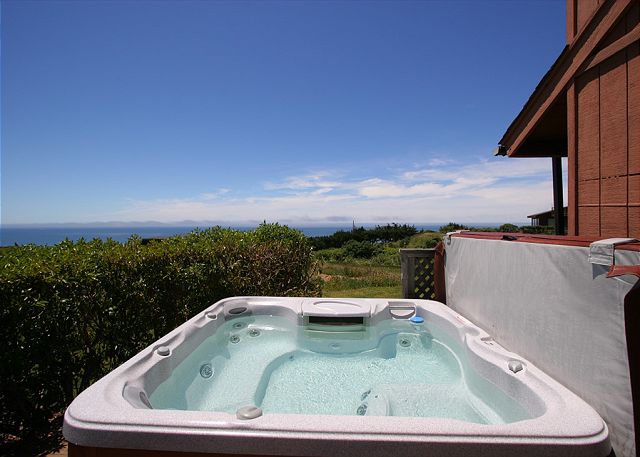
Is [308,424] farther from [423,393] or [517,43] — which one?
[517,43]

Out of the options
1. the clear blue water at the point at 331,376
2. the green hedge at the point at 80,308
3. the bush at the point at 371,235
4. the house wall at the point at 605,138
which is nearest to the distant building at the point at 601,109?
the house wall at the point at 605,138

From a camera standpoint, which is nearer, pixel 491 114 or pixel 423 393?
pixel 423 393

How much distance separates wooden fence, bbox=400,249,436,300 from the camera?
193 inches

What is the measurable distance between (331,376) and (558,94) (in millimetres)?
3943

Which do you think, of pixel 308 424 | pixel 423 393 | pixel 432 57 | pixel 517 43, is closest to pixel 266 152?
pixel 432 57

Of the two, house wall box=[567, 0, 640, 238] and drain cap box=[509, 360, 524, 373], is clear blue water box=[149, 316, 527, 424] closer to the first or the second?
drain cap box=[509, 360, 524, 373]

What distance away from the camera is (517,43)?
585cm

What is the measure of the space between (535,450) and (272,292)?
186 inches

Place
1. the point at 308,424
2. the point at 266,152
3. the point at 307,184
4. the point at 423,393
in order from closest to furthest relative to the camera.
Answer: the point at 308,424 → the point at 423,393 → the point at 266,152 → the point at 307,184

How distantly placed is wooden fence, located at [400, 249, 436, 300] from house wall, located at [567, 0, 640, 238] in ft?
6.27

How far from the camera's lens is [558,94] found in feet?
11.5

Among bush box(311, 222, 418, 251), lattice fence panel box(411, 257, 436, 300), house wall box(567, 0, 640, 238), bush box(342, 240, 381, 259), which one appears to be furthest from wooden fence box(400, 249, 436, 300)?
bush box(311, 222, 418, 251)

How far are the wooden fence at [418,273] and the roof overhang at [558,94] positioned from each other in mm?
1926

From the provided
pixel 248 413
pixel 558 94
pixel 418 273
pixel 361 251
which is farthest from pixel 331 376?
pixel 361 251
